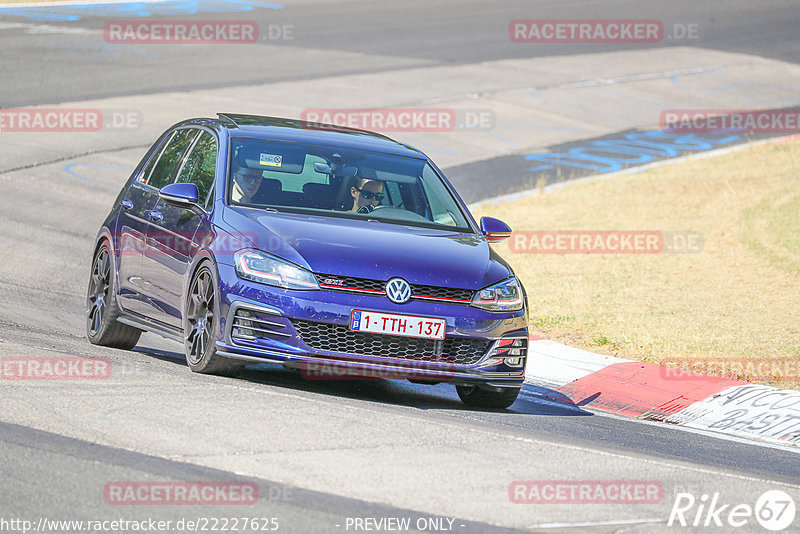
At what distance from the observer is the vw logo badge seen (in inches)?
312

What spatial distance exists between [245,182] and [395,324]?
1.66m

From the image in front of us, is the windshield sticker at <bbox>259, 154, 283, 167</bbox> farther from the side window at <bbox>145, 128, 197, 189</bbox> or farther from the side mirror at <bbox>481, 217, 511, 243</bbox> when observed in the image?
the side mirror at <bbox>481, 217, 511, 243</bbox>

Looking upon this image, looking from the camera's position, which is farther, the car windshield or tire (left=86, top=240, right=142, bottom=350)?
tire (left=86, top=240, right=142, bottom=350)

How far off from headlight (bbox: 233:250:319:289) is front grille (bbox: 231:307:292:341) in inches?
7.9

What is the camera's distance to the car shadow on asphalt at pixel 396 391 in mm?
8617

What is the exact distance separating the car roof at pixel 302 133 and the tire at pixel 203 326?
1.33 metres

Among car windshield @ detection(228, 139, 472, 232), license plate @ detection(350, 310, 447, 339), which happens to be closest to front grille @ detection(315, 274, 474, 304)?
license plate @ detection(350, 310, 447, 339)

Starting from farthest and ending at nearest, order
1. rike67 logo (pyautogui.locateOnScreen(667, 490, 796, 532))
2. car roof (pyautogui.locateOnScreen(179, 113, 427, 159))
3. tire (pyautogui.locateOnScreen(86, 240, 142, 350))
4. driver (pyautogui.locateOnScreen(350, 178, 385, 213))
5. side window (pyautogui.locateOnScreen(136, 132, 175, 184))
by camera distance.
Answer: side window (pyautogui.locateOnScreen(136, 132, 175, 184)), tire (pyautogui.locateOnScreen(86, 240, 142, 350)), car roof (pyautogui.locateOnScreen(179, 113, 427, 159)), driver (pyautogui.locateOnScreen(350, 178, 385, 213)), rike67 logo (pyautogui.locateOnScreen(667, 490, 796, 532))

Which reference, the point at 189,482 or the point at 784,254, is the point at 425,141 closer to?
the point at 784,254

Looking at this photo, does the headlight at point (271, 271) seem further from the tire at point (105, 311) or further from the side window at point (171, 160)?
the tire at point (105, 311)

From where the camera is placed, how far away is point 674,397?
388 inches

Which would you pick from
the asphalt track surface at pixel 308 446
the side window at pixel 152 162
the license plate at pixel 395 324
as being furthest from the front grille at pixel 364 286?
the side window at pixel 152 162

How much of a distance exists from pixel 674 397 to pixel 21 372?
4834mm

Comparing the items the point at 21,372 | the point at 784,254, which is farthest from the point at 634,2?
the point at 21,372
